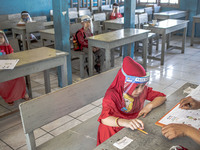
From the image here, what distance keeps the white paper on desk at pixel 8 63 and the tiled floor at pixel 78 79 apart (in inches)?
28.2

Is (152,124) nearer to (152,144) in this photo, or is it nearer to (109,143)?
(152,144)

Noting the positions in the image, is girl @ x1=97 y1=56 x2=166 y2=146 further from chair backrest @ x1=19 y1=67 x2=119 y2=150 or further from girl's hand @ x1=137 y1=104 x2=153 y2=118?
chair backrest @ x1=19 y1=67 x2=119 y2=150

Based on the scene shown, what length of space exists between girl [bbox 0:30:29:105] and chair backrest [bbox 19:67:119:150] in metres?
1.57

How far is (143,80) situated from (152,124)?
0.93ft

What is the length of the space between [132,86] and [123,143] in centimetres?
39

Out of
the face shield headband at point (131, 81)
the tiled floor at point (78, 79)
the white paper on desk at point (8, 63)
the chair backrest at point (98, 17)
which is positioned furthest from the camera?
the chair backrest at point (98, 17)

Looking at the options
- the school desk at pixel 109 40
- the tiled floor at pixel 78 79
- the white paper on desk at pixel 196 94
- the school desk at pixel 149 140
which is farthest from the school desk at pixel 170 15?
the school desk at pixel 149 140

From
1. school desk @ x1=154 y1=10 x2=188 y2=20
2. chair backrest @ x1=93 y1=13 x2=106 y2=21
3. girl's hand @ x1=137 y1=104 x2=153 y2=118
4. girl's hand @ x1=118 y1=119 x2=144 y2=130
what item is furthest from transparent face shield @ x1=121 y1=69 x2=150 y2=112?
school desk @ x1=154 y1=10 x2=188 y2=20

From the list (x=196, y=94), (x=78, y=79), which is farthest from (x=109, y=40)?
(x=196, y=94)

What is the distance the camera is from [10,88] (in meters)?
3.15

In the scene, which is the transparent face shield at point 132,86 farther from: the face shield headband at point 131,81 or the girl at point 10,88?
the girl at point 10,88

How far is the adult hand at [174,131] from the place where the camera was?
47.9 inches

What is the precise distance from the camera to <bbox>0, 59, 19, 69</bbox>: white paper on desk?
2.42 meters

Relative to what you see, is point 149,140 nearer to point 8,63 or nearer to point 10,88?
point 8,63
